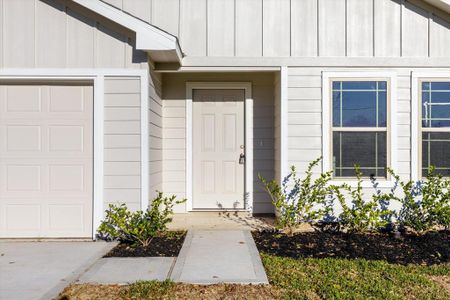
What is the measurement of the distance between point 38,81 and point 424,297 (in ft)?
→ 17.8

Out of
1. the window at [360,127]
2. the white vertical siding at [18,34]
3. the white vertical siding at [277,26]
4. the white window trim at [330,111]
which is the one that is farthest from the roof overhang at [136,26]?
the window at [360,127]

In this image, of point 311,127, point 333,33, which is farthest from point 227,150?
point 333,33

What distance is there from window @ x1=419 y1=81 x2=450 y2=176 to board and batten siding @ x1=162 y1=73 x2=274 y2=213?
2.43 m

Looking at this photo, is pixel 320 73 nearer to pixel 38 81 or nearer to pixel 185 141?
pixel 185 141

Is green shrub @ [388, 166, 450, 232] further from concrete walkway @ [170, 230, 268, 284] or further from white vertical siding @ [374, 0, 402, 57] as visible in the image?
concrete walkway @ [170, 230, 268, 284]

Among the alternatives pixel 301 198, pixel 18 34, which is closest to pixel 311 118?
pixel 301 198

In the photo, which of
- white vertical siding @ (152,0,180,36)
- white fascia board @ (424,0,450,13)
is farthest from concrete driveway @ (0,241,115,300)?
white fascia board @ (424,0,450,13)

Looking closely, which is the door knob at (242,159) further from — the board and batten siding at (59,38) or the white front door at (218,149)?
the board and batten siding at (59,38)

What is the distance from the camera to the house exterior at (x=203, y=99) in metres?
5.85

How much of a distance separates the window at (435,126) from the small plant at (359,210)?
37.5 inches

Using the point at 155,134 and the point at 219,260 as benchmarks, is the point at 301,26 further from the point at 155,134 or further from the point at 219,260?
the point at 219,260

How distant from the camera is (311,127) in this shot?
648cm

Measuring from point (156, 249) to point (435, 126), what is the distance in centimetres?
458

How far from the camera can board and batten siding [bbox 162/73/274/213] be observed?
24.2ft
